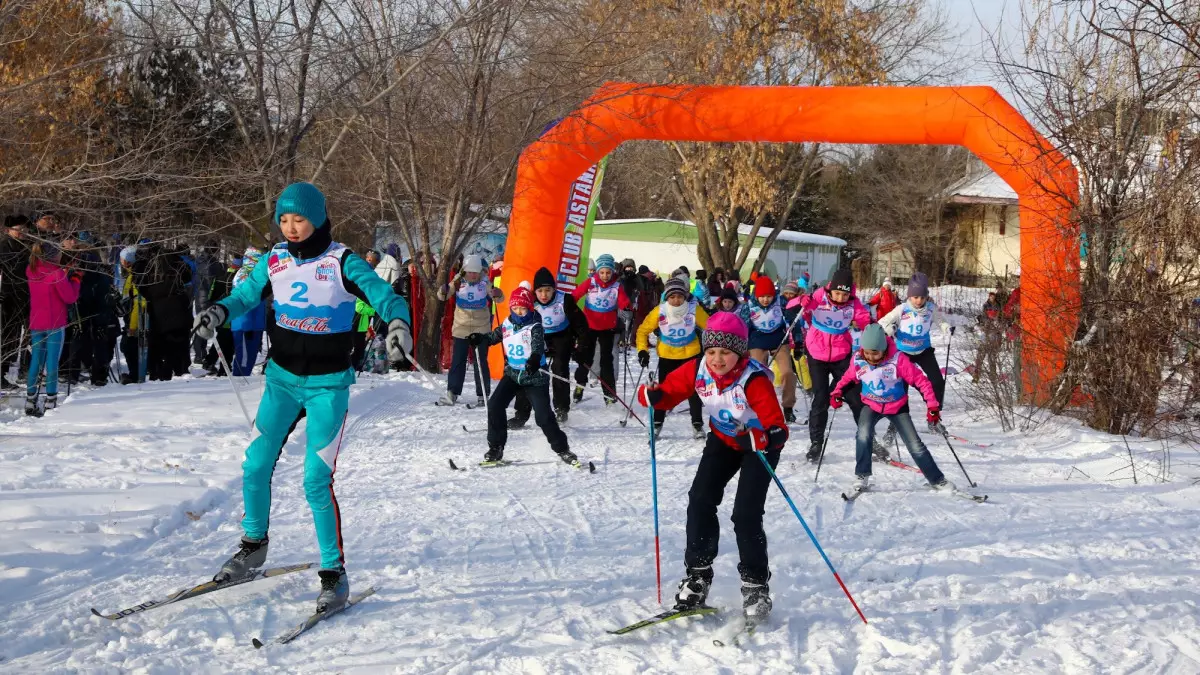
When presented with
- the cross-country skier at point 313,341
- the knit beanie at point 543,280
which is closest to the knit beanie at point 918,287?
the knit beanie at point 543,280

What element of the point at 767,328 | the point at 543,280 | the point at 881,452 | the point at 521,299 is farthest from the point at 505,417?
the point at 767,328

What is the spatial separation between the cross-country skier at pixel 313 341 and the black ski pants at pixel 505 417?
12.1ft

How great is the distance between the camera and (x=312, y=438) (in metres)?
4.93

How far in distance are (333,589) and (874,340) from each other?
463cm

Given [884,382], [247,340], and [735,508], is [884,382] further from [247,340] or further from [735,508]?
[247,340]

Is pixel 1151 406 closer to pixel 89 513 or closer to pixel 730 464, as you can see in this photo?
pixel 730 464

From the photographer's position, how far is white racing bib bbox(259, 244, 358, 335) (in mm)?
4926

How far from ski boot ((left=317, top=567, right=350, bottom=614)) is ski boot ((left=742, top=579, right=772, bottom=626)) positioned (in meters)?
1.83

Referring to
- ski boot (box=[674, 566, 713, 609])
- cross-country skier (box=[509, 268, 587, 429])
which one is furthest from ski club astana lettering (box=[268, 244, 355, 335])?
cross-country skier (box=[509, 268, 587, 429])

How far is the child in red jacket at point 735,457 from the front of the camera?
496cm

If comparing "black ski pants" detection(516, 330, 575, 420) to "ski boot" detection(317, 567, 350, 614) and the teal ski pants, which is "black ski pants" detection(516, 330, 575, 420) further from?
"ski boot" detection(317, 567, 350, 614)

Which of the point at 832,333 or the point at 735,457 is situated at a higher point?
the point at 832,333

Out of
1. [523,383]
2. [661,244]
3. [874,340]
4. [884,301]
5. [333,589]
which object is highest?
[661,244]

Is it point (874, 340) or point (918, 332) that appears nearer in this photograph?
point (874, 340)
